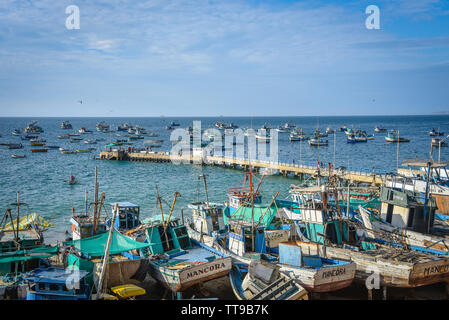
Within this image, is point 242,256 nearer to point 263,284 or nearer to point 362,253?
point 263,284

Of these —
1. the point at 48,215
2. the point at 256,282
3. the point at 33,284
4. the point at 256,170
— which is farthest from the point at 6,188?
the point at 256,282

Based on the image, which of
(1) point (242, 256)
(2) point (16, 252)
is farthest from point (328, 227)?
(2) point (16, 252)

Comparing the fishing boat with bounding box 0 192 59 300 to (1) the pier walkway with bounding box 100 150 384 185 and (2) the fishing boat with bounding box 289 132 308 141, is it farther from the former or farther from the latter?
(2) the fishing boat with bounding box 289 132 308 141

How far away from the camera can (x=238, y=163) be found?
2527 inches

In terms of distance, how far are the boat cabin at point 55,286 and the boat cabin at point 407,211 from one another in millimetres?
19675

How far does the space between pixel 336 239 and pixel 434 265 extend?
211 inches

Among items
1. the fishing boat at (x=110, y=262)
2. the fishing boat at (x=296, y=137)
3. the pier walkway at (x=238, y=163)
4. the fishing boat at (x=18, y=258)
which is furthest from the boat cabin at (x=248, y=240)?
the fishing boat at (x=296, y=137)

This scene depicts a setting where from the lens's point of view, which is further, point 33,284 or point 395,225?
point 395,225

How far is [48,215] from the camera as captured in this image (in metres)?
36.9

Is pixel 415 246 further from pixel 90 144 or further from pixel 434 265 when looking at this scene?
pixel 90 144

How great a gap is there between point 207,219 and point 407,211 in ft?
43.9

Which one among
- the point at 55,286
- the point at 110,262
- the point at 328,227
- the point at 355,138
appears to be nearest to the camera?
the point at 55,286
